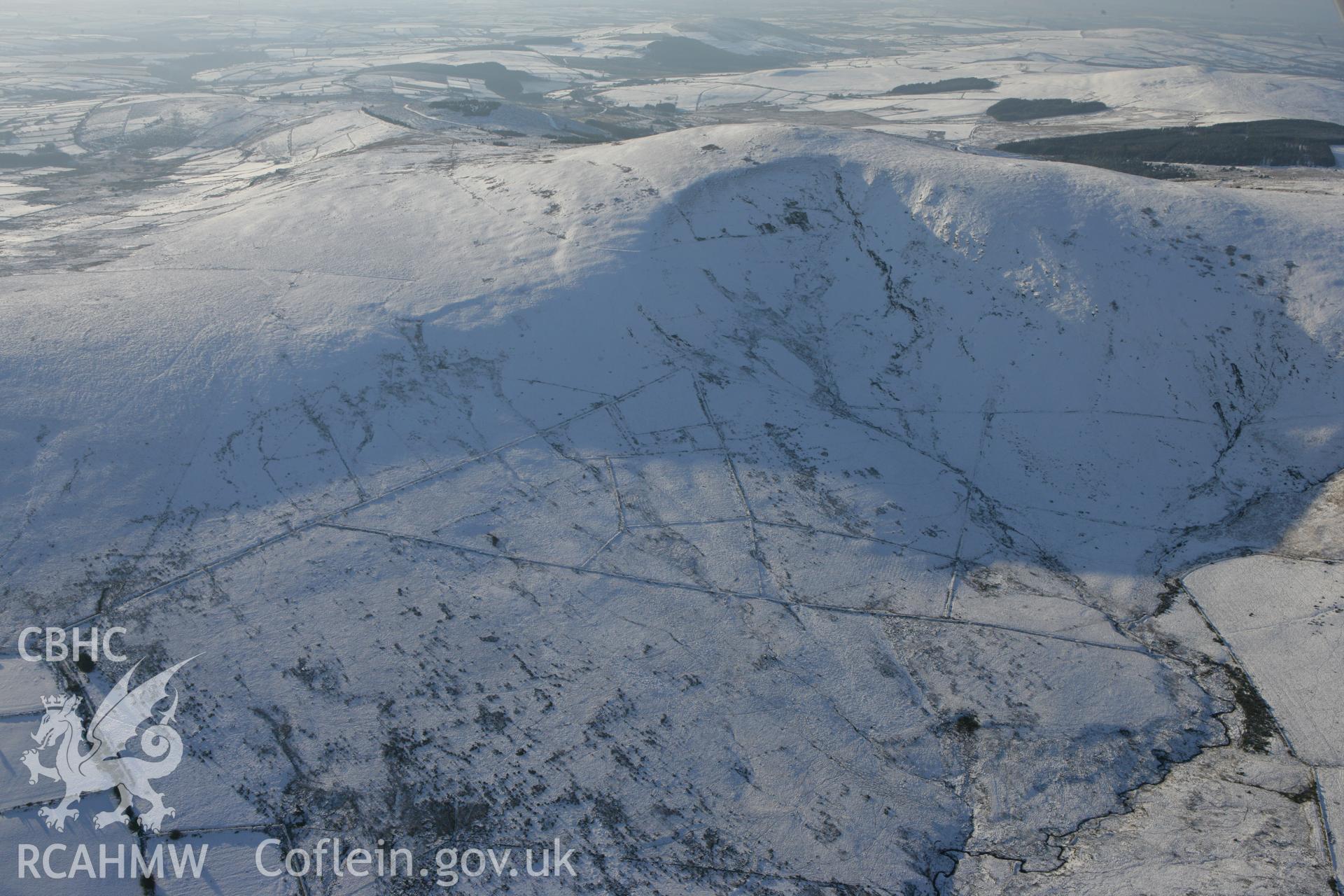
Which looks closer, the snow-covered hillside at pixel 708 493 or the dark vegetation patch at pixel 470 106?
the snow-covered hillside at pixel 708 493

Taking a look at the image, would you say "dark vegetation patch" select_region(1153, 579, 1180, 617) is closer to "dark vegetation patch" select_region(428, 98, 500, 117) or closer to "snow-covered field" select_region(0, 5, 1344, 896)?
"snow-covered field" select_region(0, 5, 1344, 896)

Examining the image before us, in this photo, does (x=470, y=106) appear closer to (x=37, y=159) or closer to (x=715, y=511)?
(x=37, y=159)

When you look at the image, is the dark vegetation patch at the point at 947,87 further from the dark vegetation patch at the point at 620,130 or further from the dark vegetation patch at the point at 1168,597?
the dark vegetation patch at the point at 1168,597

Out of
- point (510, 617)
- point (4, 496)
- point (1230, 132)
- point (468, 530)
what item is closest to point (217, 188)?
point (4, 496)

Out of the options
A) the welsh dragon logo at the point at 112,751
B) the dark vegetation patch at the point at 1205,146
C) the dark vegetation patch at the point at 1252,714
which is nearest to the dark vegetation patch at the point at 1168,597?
the dark vegetation patch at the point at 1252,714

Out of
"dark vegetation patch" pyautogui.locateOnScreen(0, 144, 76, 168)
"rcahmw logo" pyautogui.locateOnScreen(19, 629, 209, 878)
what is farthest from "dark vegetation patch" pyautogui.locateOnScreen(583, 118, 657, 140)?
"rcahmw logo" pyautogui.locateOnScreen(19, 629, 209, 878)

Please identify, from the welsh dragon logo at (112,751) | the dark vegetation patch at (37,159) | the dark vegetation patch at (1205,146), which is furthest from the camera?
the dark vegetation patch at (37,159)
